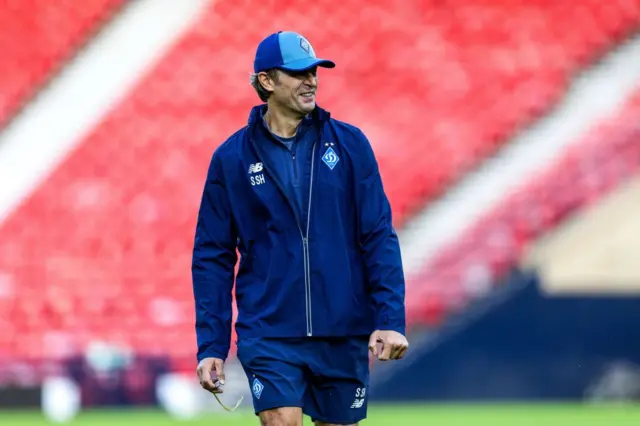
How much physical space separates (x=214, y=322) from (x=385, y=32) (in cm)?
727

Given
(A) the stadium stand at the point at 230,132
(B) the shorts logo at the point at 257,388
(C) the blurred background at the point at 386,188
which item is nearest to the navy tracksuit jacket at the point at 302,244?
(B) the shorts logo at the point at 257,388

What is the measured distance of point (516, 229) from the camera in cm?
1012

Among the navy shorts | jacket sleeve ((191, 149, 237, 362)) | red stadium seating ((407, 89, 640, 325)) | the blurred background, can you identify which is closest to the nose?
jacket sleeve ((191, 149, 237, 362))

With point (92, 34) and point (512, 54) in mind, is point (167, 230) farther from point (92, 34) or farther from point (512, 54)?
point (512, 54)

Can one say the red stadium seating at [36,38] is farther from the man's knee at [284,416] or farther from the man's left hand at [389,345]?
the man's left hand at [389,345]

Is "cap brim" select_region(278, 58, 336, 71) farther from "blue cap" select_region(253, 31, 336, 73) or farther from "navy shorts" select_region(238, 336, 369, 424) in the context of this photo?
"navy shorts" select_region(238, 336, 369, 424)

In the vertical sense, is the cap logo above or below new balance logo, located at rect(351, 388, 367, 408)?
above

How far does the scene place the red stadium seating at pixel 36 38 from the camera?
11.0 meters

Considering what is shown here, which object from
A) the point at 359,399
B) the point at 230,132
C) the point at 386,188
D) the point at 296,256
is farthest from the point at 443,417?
the point at 296,256

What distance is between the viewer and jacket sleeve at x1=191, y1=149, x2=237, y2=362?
163 inches

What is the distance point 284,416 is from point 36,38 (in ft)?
25.4

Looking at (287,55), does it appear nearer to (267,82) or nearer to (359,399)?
(267,82)

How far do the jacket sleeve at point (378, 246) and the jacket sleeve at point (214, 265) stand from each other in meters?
0.43

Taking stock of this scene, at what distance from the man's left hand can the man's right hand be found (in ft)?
1.62
